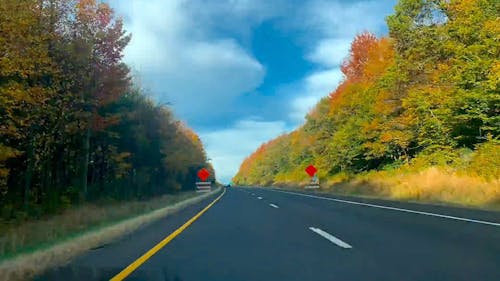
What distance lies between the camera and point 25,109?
16328mm

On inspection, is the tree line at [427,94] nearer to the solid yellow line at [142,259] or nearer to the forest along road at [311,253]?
the forest along road at [311,253]

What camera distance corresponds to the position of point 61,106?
70.2 ft

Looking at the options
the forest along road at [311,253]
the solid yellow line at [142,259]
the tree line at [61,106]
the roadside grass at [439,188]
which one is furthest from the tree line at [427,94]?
the tree line at [61,106]

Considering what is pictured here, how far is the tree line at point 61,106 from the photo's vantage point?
14750 mm

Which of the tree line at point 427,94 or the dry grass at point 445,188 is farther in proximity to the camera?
the tree line at point 427,94

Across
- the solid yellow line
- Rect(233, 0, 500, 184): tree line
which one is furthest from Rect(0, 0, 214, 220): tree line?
Rect(233, 0, 500, 184): tree line

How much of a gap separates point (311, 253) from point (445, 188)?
60.1ft

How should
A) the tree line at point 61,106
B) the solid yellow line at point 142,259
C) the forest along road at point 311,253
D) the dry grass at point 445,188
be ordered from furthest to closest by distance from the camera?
the dry grass at point 445,188 → the tree line at point 61,106 → the solid yellow line at point 142,259 → the forest along road at point 311,253

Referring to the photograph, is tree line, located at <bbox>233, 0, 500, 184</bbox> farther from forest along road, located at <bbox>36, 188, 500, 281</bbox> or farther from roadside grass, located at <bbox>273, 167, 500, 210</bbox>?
forest along road, located at <bbox>36, 188, 500, 281</bbox>

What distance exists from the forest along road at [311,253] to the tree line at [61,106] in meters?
7.23

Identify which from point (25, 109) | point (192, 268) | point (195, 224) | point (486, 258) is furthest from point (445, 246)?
point (25, 109)

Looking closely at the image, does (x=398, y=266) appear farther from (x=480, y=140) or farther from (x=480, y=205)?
(x=480, y=140)

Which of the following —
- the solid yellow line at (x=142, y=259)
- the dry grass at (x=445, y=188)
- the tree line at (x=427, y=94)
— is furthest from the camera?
the tree line at (x=427, y=94)

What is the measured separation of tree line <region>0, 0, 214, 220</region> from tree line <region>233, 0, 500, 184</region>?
65.3ft
